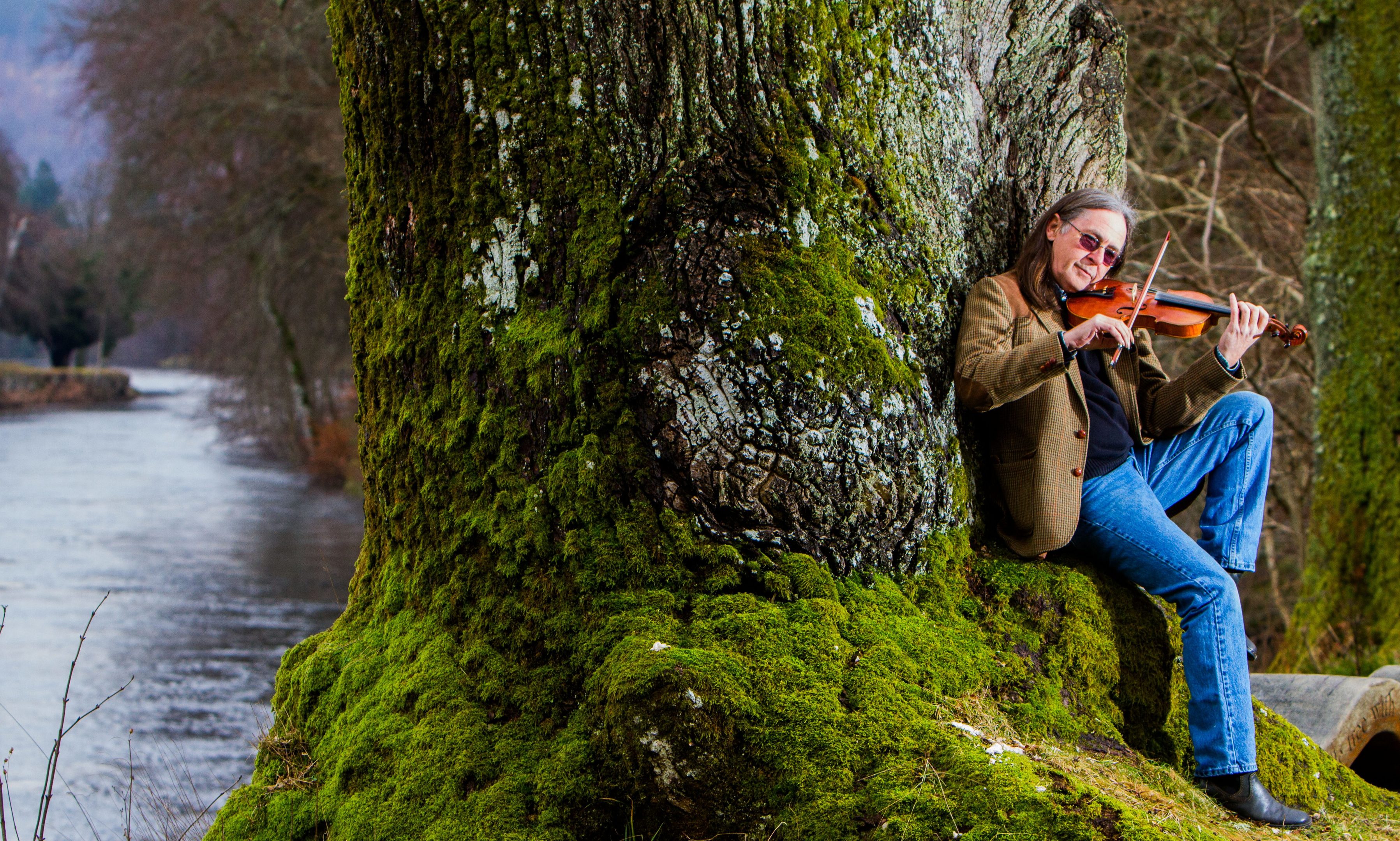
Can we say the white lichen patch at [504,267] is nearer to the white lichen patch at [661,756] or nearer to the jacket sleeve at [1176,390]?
the white lichen patch at [661,756]

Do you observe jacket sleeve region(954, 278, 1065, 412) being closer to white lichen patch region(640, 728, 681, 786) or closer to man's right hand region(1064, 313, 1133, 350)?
man's right hand region(1064, 313, 1133, 350)

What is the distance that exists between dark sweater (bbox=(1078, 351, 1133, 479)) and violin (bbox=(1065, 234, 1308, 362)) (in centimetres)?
14

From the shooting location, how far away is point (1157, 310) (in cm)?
345

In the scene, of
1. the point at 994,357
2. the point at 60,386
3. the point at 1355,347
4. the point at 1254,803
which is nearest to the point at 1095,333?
the point at 994,357

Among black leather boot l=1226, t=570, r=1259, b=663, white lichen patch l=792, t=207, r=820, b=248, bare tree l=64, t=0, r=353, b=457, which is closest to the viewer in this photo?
white lichen patch l=792, t=207, r=820, b=248

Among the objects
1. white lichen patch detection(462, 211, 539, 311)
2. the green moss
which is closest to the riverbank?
the green moss

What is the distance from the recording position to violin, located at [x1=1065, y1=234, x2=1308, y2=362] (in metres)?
3.43

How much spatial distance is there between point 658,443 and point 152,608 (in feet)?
30.2

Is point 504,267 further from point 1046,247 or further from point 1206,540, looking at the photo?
point 1206,540

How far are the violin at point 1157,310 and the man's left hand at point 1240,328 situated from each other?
5cm

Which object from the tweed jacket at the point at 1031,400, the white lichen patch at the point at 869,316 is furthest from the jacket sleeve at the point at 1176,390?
the white lichen patch at the point at 869,316

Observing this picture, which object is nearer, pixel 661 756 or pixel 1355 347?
pixel 661 756

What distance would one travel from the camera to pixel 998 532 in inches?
136

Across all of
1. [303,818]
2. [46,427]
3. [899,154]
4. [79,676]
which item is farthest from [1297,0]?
[46,427]
